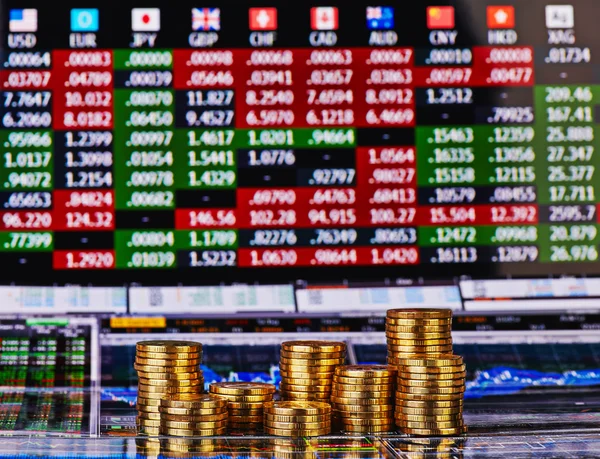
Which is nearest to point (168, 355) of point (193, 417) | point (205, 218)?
point (193, 417)

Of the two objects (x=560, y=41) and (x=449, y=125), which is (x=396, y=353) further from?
(x=560, y=41)

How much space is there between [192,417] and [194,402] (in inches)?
2.9

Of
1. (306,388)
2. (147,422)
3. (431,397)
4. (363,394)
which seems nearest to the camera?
(431,397)

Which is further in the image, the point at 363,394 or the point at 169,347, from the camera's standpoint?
the point at 169,347

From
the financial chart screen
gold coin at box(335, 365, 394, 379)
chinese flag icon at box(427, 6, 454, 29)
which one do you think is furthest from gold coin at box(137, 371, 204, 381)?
chinese flag icon at box(427, 6, 454, 29)

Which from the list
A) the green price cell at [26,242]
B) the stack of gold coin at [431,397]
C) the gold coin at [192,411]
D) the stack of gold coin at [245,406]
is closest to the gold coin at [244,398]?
the stack of gold coin at [245,406]

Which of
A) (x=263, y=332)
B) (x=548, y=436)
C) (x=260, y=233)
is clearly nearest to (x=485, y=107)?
(x=260, y=233)

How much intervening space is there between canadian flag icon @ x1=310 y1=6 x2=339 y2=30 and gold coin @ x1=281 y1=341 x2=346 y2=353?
299 cm

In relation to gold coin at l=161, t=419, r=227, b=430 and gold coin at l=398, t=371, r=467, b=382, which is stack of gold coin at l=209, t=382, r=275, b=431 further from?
gold coin at l=398, t=371, r=467, b=382

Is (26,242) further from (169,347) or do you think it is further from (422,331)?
(422,331)

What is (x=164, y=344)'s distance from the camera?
5188mm

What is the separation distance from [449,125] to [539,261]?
1271 mm

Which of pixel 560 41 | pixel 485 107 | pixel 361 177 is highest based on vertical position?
pixel 560 41

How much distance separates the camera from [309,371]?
204 inches
